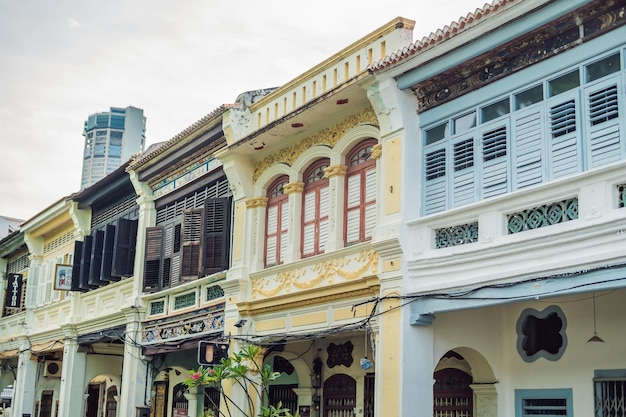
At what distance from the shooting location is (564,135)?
9.30 m

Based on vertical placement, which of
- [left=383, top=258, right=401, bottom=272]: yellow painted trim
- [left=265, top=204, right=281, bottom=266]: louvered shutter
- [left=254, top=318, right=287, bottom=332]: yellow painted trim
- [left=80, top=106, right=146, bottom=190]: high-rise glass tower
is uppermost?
[left=80, top=106, right=146, bottom=190]: high-rise glass tower

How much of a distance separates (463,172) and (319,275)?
3.09 m

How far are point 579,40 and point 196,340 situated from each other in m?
9.31

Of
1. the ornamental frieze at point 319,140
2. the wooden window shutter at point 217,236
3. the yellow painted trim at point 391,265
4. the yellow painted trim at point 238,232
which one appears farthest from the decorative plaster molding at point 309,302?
Answer: the ornamental frieze at point 319,140

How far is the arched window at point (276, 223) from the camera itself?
550 inches

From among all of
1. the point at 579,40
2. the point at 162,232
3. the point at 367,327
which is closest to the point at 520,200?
the point at 579,40

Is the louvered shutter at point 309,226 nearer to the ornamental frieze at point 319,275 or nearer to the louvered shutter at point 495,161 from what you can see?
the ornamental frieze at point 319,275

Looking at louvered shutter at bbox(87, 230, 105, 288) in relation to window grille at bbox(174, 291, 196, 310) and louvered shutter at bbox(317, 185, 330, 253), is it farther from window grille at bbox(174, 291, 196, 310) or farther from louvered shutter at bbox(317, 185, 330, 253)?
louvered shutter at bbox(317, 185, 330, 253)

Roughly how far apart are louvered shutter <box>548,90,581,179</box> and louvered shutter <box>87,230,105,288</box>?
12.6m

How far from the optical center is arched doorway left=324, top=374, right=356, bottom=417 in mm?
14328

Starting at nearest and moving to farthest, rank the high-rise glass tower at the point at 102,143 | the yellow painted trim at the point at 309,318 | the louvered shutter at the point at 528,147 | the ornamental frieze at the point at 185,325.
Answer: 1. the louvered shutter at the point at 528,147
2. the yellow painted trim at the point at 309,318
3. the ornamental frieze at the point at 185,325
4. the high-rise glass tower at the point at 102,143

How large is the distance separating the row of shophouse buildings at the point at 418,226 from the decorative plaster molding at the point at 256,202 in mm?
19

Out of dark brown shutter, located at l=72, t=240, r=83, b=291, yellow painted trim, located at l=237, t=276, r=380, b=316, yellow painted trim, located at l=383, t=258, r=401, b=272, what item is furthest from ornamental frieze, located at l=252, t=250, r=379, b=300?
dark brown shutter, located at l=72, t=240, r=83, b=291

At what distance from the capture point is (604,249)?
8.53 meters
